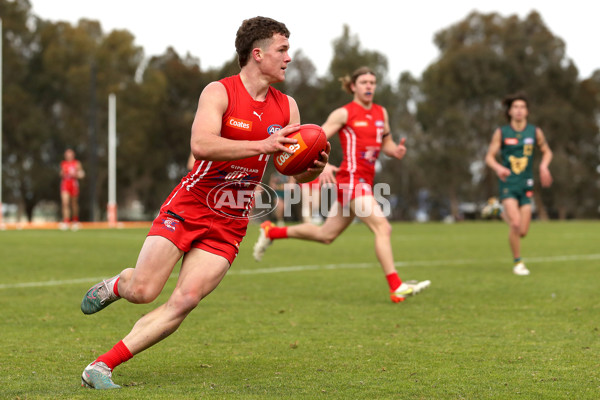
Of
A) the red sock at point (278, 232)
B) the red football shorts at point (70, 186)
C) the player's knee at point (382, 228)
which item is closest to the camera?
the player's knee at point (382, 228)

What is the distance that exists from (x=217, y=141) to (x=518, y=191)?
8213mm

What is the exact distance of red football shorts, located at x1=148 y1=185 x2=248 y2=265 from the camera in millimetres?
4973

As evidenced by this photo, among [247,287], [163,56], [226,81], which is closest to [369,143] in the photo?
[247,287]

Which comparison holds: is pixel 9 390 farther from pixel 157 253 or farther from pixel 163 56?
pixel 163 56

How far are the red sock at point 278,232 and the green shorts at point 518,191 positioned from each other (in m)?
3.45

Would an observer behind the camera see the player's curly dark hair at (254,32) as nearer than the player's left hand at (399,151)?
Yes

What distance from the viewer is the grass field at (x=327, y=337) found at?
4750 mm

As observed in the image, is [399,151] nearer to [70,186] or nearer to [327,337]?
[327,337]

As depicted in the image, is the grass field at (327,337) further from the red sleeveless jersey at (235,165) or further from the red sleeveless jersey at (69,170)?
the red sleeveless jersey at (69,170)

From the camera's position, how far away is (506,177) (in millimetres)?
12016

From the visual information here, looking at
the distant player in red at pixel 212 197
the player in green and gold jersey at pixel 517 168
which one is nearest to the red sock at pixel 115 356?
the distant player in red at pixel 212 197

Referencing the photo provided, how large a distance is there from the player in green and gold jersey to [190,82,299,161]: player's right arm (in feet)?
24.7

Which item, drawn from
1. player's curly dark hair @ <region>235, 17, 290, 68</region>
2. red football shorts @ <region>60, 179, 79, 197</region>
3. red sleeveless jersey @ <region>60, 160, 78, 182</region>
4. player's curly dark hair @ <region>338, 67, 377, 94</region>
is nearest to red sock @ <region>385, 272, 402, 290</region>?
player's curly dark hair @ <region>338, 67, 377, 94</region>

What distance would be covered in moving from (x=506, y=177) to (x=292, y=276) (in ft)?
11.2
